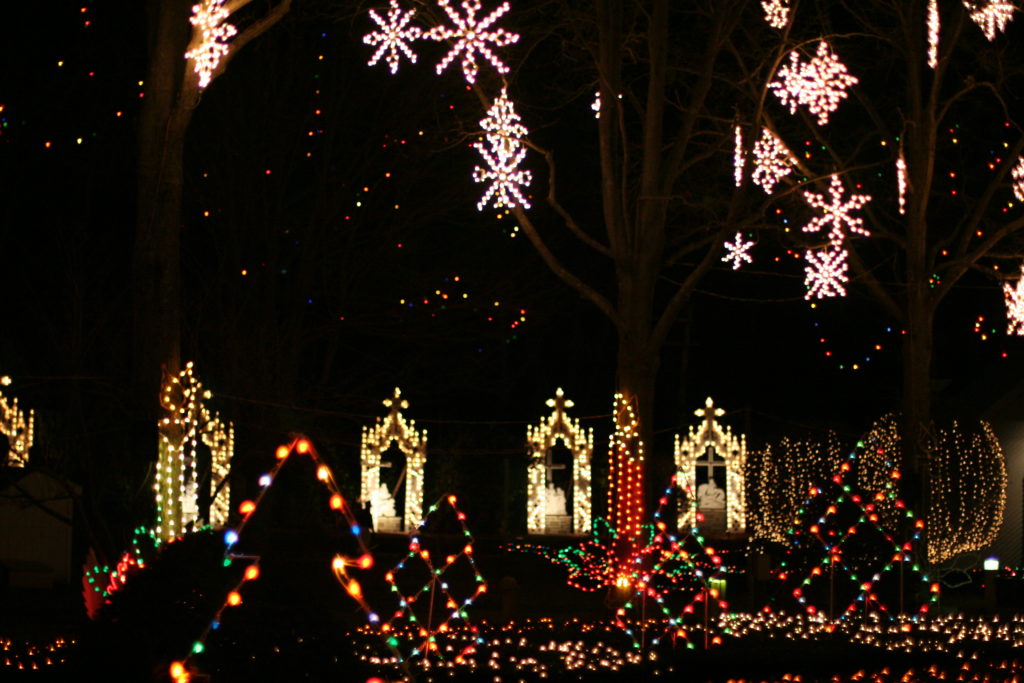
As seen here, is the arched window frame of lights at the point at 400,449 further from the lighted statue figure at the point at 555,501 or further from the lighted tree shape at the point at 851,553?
the lighted tree shape at the point at 851,553

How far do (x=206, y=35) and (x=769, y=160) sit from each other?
917 centimetres

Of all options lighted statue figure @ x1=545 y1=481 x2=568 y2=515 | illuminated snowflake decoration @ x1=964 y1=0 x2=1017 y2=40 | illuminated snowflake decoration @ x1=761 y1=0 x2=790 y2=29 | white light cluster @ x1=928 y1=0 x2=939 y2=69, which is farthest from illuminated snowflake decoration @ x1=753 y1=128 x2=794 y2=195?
lighted statue figure @ x1=545 y1=481 x2=568 y2=515

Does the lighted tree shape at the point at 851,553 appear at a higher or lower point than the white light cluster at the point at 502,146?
lower

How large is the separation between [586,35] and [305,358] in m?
10.7

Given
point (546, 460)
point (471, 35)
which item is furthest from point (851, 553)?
point (471, 35)

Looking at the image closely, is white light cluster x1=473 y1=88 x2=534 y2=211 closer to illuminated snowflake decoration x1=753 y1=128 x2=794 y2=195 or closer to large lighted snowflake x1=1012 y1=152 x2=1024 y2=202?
illuminated snowflake decoration x1=753 y1=128 x2=794 y2=195

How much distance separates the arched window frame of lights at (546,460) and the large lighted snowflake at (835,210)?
16.4 feet

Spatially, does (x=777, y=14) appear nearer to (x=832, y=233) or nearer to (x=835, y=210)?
(x=835, y=210)

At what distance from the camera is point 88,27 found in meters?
24.3

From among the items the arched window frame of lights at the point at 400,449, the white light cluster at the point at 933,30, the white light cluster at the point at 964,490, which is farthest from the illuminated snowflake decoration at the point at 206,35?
the white light cluster at the point at 964,490

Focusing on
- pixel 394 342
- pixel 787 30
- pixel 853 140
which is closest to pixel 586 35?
pixel 787 30

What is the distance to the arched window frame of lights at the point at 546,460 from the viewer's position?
2356 cm

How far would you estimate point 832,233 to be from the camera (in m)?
21.3

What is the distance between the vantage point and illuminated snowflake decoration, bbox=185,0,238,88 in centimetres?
1411
